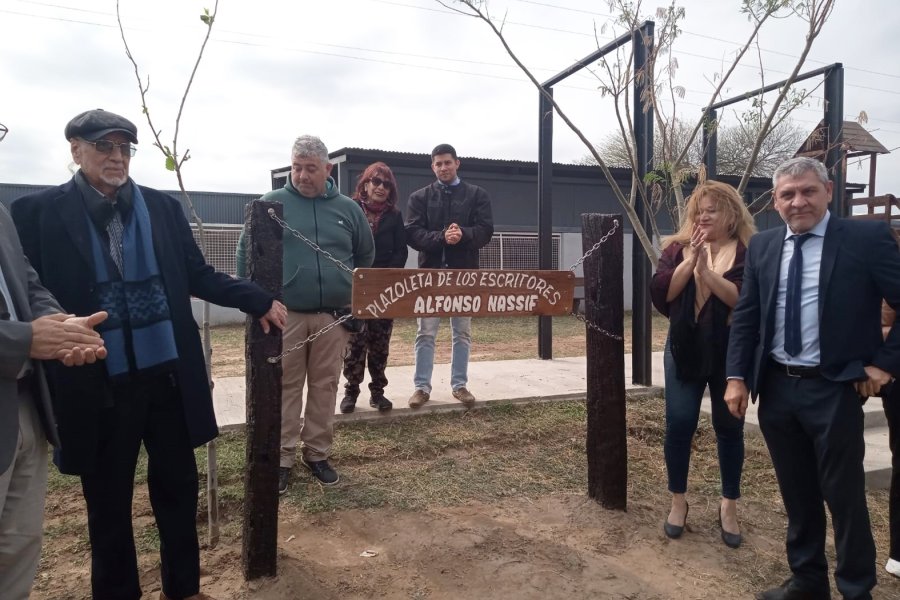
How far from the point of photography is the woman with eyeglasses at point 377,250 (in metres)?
4.58

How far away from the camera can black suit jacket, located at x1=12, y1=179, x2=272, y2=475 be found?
6.86 feet

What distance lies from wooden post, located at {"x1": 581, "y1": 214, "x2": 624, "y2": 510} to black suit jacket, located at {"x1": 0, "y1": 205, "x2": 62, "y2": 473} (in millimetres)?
2533

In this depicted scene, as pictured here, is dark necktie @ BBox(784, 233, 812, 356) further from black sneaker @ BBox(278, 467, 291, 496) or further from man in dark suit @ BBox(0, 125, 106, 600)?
black sneaker @ BBox(278, 467, 291, 496)

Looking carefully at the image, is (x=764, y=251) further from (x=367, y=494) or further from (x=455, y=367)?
(x=455, y=367)

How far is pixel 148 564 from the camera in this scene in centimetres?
285

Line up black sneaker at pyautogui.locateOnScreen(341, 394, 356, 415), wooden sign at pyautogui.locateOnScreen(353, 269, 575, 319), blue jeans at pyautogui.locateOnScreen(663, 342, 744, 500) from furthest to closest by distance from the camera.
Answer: black sneaker at pyautogui.locateOnScreen(341, 394, 356, 415) → blue jeans at pyautogui.locateOnScreen(663, 342, 744, 500) → wooden sign at pyautogui.locateOnScreen(353, 269, 575, 319)

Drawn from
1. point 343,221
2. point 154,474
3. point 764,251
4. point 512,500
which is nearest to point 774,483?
point 512,500

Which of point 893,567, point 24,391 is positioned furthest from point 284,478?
point 893,567

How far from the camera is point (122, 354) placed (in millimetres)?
2166

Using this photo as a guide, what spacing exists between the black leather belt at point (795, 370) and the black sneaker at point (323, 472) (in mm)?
2487

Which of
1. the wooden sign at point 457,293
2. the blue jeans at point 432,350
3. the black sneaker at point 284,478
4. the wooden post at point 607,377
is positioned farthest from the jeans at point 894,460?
the black sneaker at point 284,478

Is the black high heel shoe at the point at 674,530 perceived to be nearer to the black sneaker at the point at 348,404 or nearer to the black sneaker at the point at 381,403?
the black sneaker at the point at 381,403

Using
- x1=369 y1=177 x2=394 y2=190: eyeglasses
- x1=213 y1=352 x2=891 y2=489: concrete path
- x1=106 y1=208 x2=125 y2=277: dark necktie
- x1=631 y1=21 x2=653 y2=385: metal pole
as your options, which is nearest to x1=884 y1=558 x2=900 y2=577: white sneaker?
x1=213 y1=352 x2=891 y2=489: concrete path

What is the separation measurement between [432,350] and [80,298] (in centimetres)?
313
